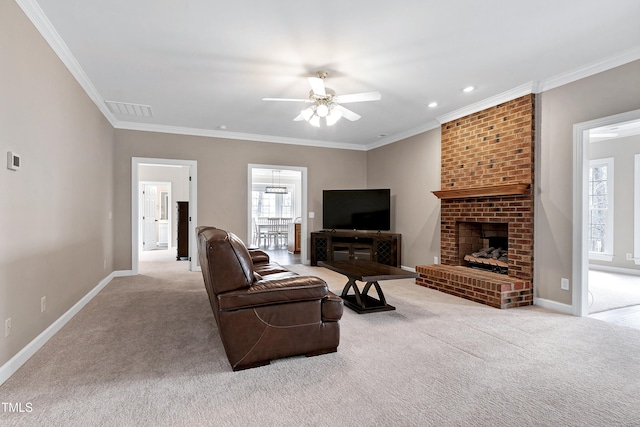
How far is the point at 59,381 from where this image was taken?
80.1 inches

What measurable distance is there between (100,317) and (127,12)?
9.20 feet

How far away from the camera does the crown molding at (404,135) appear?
5.34 m

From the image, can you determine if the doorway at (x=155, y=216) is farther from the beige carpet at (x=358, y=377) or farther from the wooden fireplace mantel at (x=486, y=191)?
the wooden fireplace mantel at (x=486, y=191)

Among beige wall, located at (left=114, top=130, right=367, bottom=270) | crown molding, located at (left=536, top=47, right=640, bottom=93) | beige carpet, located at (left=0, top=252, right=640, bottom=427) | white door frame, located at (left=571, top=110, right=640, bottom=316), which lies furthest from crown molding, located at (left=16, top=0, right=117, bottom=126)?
white door frame, located at (left=571, top=110, right=640, bottom=316)

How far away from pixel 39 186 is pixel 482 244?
17.4 feet

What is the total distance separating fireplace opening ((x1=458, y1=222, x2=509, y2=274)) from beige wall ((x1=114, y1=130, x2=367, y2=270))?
2.78m

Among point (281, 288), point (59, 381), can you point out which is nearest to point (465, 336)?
point (281, 288)

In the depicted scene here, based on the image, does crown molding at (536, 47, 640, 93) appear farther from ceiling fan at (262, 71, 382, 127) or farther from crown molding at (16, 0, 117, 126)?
crown molding at (16, 0, 117, 126)

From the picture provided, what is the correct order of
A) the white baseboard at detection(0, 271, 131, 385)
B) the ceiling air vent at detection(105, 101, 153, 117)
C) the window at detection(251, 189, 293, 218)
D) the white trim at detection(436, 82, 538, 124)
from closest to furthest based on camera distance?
1. the white baseboard at detection(0, 271, 131, 385)
2. the white trim at detection(436, 82, 538, 124)
3. the ceiling air vent at detection(105, 101, 153, 117)
4. the window at detection(251, 189, 293, 218)

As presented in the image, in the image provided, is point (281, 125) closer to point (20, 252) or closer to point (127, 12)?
point (127, 12)

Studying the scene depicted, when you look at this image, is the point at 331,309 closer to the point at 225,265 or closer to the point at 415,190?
the point at 225,265

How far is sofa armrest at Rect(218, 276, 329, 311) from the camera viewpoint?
7.06ft

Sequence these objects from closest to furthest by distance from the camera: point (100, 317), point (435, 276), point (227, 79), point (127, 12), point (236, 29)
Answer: point (127, 12)
point (236, 29)
point (100, 317)
point (227, 79)
point (435, 276)

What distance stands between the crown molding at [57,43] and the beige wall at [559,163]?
482cm
